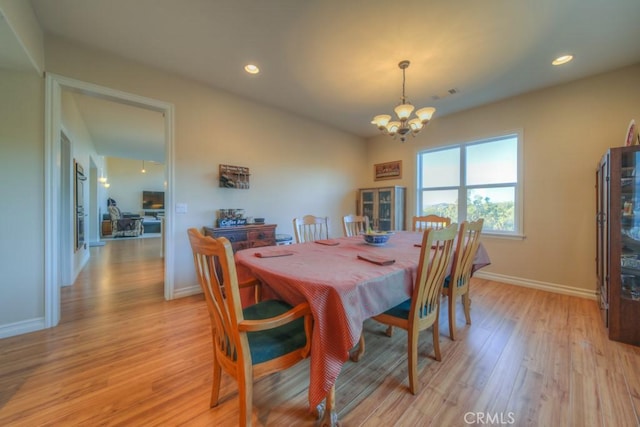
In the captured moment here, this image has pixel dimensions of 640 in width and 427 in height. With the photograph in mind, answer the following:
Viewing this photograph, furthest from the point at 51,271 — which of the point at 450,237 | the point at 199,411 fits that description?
the point at 450,237

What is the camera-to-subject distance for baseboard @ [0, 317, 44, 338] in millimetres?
2050

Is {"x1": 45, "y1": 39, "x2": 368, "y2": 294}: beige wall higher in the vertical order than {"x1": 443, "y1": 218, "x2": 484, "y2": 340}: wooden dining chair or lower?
higher

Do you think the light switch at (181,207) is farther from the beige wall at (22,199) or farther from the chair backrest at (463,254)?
the chair backrest at (463,254)

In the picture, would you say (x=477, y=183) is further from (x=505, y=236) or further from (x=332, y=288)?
(x=332, y=288)

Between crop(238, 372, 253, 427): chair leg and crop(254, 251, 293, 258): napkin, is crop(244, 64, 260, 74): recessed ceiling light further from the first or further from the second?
crop(238, 372, 253, 427): chair leg

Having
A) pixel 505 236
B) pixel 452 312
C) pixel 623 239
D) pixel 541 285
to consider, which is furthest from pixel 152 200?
pixel 623 239

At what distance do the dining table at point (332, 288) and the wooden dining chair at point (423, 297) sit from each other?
3.4 inches

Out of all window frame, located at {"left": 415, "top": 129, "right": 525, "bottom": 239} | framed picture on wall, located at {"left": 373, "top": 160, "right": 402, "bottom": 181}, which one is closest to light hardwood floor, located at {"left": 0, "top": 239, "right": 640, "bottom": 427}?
window frame, located at {"left": 415, "top": 129, "right": 525, "bottom": 239}

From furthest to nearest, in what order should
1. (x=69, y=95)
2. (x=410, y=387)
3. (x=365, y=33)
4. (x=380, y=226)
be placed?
(x=380, y=226) → (x=69, y=95) → (x=365, y=33) → (x=410, y=387)

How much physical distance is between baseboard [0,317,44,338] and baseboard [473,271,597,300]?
5348 millimetres

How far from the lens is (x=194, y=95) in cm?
305

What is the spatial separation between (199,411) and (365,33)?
3059mm

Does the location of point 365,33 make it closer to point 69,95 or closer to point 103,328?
point 103,328

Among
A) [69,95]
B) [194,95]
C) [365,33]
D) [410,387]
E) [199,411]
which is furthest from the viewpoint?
[69,95]
